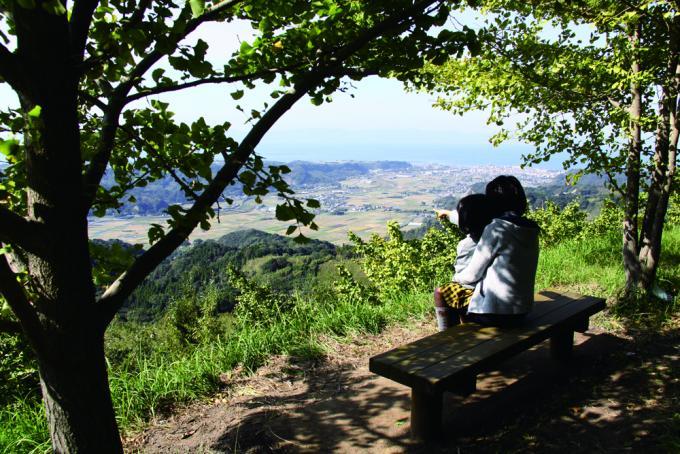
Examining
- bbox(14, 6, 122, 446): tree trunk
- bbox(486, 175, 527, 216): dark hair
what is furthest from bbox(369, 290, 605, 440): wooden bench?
bbox(14, 6, 122, 446): tree trunk

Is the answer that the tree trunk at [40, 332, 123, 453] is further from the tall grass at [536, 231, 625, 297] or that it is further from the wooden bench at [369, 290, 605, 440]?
the tall grass at [536, 231, 625, 297]

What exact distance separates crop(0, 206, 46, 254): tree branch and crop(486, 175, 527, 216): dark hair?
9.04 ft

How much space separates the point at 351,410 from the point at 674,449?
76.6 inches

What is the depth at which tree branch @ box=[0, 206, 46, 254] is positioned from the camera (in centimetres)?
190

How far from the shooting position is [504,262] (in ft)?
11.2

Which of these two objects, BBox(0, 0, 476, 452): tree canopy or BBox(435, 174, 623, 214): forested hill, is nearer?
BBox(0, 0, 476, 452): tree canopy

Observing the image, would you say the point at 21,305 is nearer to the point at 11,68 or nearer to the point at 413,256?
the point at 11,68

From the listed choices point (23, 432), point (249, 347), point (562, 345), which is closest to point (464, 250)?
point (562, 345)

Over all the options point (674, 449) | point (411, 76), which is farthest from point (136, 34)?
point (674, 449)

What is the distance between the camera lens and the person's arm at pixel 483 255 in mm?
3449

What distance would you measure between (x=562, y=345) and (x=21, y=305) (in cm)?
381

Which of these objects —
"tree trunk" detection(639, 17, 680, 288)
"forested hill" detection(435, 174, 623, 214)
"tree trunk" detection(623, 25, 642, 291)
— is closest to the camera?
"tree trunk" detection(639, 17, 680, 288)

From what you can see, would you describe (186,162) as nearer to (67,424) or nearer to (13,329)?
(13,329)

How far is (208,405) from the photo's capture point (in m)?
3.82
